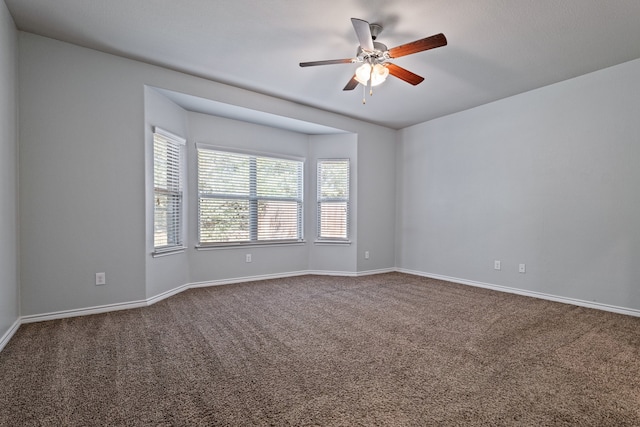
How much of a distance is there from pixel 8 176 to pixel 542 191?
5699mm


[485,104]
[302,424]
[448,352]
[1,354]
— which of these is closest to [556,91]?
[485,104]

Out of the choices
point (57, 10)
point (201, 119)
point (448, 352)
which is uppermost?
point (57, 10)

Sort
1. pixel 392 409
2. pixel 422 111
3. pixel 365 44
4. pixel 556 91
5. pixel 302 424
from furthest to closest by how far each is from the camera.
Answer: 1. pixel 422 111
2. pixel 556 91
3. pixel 365 44
4. pixel 392 409
5. pixel 302 424

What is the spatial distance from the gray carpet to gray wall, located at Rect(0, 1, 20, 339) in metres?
0.33

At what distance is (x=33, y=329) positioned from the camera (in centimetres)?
275

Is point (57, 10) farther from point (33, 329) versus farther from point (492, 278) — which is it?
point (492, 278)

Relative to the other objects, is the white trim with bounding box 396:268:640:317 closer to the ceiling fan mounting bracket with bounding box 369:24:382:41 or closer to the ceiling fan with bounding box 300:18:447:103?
the ceiling fan with bounding box 300:18:447:103

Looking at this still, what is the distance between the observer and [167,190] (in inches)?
156

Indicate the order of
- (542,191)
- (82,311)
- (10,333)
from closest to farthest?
(10,333) < (82,311) < (542,191)

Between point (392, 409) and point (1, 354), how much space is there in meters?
2.81

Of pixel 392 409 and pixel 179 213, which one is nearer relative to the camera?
pixel 392 409

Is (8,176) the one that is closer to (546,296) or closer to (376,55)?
(376,55)

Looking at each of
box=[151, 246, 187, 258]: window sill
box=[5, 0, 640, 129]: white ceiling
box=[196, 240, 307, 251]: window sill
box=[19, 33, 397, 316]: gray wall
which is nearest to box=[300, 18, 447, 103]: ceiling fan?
box=[5, 0, 640, 129]: white ceiling

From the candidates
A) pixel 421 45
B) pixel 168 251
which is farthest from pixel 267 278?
pixel 421 45
